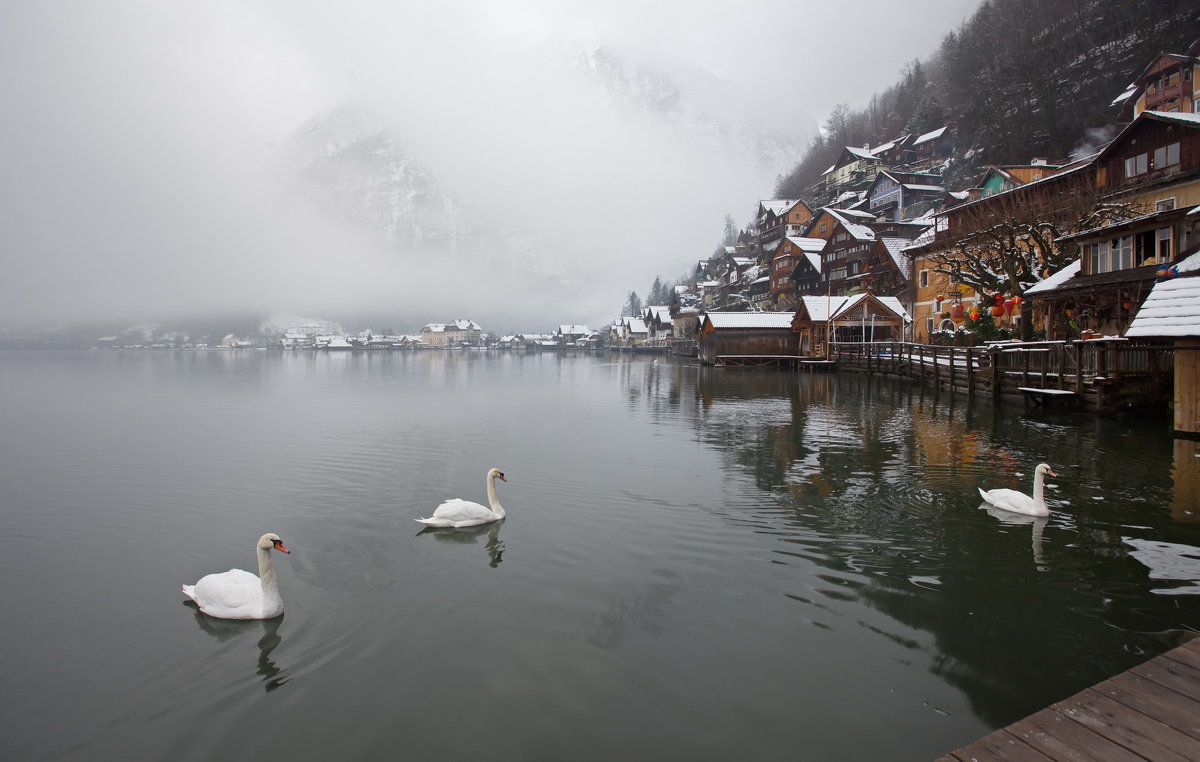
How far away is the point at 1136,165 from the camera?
36.7 meters

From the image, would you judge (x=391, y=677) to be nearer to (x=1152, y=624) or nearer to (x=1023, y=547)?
(x=1152, y=624)

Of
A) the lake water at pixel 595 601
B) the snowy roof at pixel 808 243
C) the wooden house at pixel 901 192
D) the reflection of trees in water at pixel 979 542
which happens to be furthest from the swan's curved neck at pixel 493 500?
the wooden house at pixel 901 192

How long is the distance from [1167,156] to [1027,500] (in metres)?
36.5

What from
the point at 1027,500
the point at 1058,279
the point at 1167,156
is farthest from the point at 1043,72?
the point at 1027,500

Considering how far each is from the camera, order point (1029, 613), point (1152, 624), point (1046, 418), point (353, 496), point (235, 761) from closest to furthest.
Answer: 1. point (235, 761)
2. point (1152, 624)
3. point (1029, 613)
4. point (353, 496)
5. point (1046, 418)

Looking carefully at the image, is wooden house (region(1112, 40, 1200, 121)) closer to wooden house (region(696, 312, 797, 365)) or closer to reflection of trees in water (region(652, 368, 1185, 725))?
wooden house (region(696, 312, 797, 365))

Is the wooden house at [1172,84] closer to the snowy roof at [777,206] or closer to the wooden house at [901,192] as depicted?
the wooden house at [901,192]

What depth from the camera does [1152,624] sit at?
695 centimetres

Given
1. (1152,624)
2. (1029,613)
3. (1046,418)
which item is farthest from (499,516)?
(1046,418)

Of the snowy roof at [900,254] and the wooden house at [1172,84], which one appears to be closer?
the wooden house at [1172,84]

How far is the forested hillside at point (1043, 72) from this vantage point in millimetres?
60562

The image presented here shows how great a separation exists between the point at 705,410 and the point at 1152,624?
73.5ft

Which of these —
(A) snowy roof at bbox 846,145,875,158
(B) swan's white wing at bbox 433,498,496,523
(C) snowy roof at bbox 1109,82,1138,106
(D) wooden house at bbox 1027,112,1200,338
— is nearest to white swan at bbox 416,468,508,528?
(B) swan's white wing at bbox 433,498,496,523

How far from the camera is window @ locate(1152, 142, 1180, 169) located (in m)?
34.3
